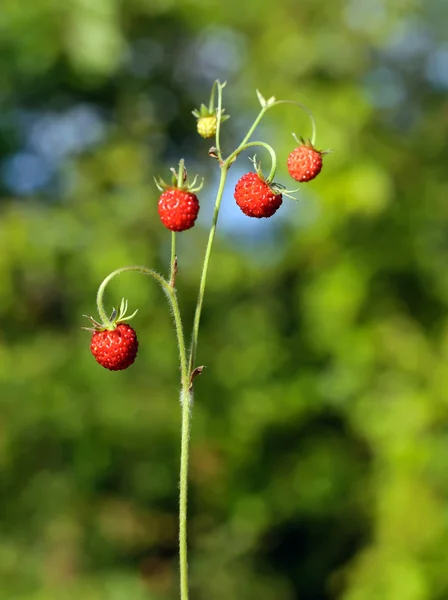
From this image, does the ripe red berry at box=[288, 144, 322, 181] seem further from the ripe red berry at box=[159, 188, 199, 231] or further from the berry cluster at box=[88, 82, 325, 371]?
the ripe red berry at box=[159, 188, 199, 231]

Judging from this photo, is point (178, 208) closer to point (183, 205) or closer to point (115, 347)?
point (183, 205)

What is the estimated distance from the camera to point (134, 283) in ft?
15.5

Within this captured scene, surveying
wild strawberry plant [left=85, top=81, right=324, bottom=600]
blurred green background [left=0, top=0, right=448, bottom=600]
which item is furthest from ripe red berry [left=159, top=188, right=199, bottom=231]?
blurred green background [left=0, top=0, right=448, bottom=600]

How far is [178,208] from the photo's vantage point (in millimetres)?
988

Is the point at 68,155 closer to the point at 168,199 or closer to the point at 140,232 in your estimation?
the point at 140,232

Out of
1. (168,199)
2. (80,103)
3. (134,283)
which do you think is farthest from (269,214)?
(80,103)

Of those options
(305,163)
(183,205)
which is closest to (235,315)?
(305,163)

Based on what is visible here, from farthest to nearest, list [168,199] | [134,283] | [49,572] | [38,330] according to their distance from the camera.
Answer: [38,330]
[49,572]
[134,283]
[168,199]

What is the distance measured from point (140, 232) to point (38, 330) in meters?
1.01

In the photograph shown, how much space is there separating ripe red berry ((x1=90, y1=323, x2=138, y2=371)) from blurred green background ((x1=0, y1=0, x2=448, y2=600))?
3527mm

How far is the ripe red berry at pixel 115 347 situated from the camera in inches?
40.1

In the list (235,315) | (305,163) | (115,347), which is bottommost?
(115,347)

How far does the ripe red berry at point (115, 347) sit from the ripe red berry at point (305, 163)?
0.32 meters

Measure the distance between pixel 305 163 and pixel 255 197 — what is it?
142 mm
